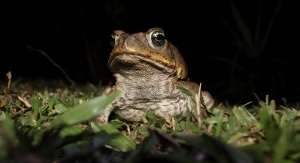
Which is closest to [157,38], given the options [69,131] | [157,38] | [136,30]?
Answer: [157,38]

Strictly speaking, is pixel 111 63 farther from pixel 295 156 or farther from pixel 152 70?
pixel 295 156

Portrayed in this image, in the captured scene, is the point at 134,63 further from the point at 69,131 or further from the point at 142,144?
the point at 142,144

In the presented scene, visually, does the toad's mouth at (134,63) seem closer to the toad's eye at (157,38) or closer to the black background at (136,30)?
the toad's eye at (157,38)

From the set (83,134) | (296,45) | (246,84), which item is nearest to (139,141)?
(83,134)

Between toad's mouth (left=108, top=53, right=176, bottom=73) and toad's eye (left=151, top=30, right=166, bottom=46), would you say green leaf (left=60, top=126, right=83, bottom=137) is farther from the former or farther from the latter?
toad's eye (left=151, top=30, right=166, bottom=46)

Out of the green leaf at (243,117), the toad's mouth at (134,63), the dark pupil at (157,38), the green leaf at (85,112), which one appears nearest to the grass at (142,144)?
the green leaf at (85,112)
